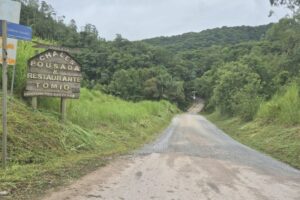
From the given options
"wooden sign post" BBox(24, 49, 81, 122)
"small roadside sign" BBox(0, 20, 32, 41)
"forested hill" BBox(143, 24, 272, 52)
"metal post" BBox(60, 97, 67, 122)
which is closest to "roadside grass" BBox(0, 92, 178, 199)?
"metal post" BBox(60, 97, 67, 122)

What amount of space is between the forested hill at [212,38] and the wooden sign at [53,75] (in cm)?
11685

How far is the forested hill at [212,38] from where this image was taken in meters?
130

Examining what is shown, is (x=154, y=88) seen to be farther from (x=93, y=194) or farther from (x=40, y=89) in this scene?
(x=93, y=194)

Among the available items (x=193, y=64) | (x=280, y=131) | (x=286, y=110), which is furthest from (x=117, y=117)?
(x=193, y=64)

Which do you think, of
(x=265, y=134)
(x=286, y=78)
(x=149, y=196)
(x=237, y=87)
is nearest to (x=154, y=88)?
(x=237, y=87)

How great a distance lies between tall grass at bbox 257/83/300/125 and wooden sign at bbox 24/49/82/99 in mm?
11146

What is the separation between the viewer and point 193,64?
379ft

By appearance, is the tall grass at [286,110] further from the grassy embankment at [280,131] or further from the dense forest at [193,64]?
the dense forest at [193,64]

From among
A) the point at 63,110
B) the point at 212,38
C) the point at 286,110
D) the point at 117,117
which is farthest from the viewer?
the point at 212,38

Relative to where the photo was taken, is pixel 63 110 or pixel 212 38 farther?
pixel 212 38

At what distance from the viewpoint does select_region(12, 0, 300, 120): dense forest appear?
3541 cm

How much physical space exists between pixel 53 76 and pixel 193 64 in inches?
4138

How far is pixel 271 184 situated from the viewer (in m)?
8.15

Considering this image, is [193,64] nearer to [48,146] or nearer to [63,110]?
[63,110]
